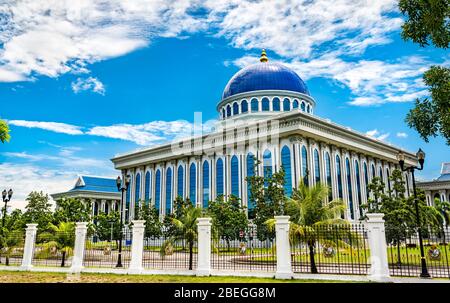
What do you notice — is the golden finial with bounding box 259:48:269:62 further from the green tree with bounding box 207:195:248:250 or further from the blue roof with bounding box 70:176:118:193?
the blue roof with bounding box 70:176:118:193

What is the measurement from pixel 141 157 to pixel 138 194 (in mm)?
5717

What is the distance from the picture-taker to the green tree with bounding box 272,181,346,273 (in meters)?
15.6

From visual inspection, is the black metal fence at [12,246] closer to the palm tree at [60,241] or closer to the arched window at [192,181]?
the palm tree at [60,241]

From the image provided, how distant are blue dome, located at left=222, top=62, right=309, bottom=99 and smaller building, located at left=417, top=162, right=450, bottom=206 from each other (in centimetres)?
3144

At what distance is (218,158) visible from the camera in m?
49.4

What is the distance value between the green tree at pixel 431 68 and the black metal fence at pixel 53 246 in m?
17.0

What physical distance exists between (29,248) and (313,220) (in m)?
14.3

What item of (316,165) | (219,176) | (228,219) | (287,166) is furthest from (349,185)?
(228,219)

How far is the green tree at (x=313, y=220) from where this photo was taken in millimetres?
15562

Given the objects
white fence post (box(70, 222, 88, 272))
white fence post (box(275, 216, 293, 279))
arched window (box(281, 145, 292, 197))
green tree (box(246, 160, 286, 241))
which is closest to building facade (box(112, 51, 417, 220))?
arched window (box(281, 145, 292, 197))

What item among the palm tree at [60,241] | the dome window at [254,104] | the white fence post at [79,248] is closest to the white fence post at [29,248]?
the palm tree at [60,241]

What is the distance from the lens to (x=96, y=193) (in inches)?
3088
